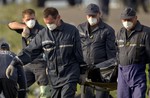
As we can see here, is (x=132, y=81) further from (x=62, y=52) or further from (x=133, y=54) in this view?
(x=62, y=52)

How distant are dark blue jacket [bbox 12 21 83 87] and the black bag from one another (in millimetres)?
1147

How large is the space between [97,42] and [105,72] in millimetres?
635

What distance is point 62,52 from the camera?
579 inches

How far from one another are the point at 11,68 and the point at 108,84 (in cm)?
201

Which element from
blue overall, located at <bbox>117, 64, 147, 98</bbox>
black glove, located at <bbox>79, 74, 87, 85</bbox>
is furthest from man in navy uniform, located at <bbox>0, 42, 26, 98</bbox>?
blue overall, located at <bbox>117, 64, 147, 98</bbox>

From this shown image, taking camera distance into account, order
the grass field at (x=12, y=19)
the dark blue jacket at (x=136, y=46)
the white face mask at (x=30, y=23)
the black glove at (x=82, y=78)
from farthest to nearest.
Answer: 1. the grass field at (x=12, y=19)
2. the white face mask at (x=30, y=23)
3. the black glove at (x=82, y=78)
4. the dark blue jacket at (x=136, y=46)

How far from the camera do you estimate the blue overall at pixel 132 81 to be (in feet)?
48.6

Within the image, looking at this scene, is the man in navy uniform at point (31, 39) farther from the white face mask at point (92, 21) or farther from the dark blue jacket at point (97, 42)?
the white face mask at point (92, 21)

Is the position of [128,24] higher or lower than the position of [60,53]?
higher

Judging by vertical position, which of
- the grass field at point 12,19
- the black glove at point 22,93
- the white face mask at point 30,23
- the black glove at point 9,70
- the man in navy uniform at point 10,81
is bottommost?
the grass field at point 12,19

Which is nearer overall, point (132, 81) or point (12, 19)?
point (132, 81)

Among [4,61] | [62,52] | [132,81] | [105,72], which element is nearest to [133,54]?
[132,81]

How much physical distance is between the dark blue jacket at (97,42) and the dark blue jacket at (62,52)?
1.59m

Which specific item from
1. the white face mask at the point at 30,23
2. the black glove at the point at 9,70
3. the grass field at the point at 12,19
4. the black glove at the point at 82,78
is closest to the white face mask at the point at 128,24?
the black glove at the point at 82,78
